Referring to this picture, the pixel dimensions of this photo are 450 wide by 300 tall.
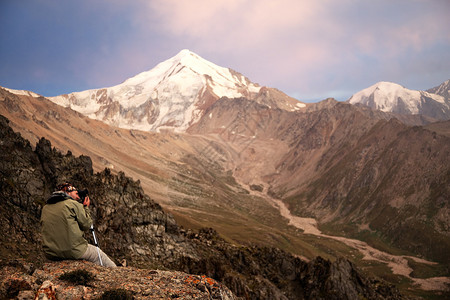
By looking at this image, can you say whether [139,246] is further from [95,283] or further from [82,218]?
[82,218]

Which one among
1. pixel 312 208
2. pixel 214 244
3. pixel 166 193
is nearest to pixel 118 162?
pixel 166 193

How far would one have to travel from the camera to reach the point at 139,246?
38969 millimetres

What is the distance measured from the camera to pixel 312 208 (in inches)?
7662

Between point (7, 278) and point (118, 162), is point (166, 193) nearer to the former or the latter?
point (118, 162)

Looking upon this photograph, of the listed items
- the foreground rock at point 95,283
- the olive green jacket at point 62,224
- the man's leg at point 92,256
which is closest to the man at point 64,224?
the olive green jacket at point 62,224

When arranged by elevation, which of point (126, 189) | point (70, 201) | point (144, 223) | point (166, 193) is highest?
point (70, 201)

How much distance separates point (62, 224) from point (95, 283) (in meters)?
2.63

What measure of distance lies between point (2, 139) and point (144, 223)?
65.5 feet

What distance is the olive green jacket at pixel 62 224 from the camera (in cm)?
1218

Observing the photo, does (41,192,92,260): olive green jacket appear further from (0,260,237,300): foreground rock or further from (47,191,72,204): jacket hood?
(0,260,237,300): foreground rock

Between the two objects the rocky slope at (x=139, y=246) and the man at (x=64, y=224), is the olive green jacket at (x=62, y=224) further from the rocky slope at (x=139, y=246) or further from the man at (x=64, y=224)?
the rocky slope at (x=139, y=246)

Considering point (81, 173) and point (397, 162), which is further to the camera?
point (397, 162)

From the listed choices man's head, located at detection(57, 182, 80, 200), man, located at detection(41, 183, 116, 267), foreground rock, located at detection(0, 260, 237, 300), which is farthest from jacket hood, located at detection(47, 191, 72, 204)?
foreground rock, located at detection(0, 260, 237, 300)

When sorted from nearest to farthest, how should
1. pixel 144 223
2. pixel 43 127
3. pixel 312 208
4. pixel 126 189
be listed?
pixel 144 223 < pixel 126 189 < pixel 43 127 < pixel 312 208
